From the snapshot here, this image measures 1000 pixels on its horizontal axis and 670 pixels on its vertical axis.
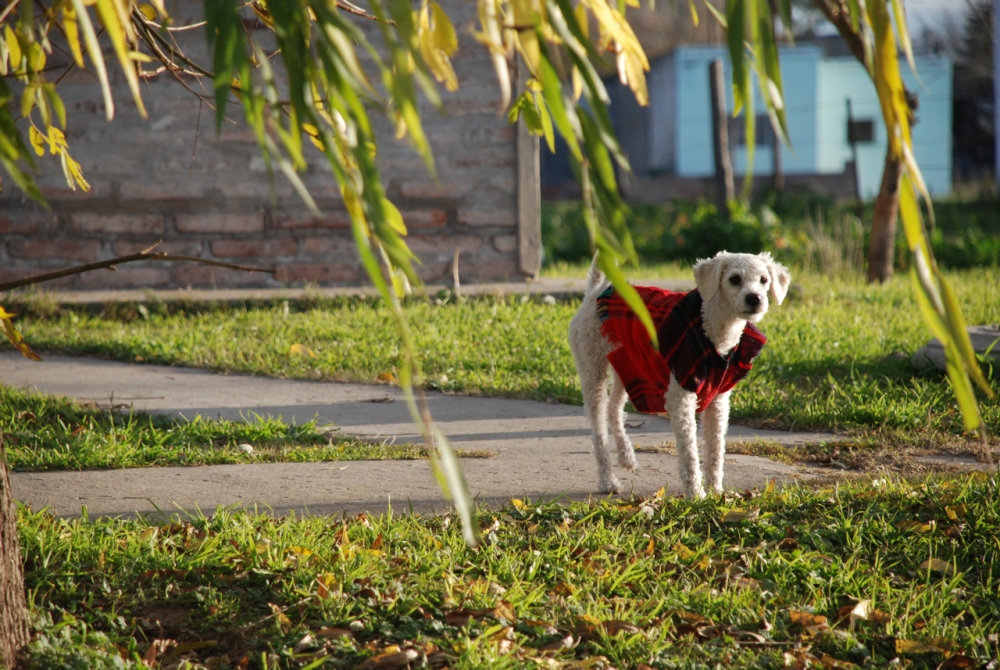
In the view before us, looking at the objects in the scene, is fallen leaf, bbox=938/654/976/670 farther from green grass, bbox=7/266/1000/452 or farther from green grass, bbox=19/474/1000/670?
green grass, bbox=7/266/1000/452

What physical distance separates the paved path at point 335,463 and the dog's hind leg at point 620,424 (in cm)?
8

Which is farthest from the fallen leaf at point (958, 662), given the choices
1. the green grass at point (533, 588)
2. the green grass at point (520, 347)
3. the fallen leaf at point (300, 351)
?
the fallen leaf at point (300, 351)

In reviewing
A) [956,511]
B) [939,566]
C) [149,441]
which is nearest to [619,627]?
[939,566]

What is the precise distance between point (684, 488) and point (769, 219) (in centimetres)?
845

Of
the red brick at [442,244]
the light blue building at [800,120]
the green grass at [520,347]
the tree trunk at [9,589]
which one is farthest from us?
the light blue building at [800,120]

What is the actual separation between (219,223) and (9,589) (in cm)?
612

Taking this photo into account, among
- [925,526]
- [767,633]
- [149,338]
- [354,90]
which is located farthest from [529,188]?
[354,90]

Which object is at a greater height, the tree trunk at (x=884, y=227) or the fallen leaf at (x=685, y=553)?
the tree trunk at (x=884, y=227)

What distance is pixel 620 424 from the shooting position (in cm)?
405

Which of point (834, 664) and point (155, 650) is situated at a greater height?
point (155, 650)

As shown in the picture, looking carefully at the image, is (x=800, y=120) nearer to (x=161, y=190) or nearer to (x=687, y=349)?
(x=161, y=190)

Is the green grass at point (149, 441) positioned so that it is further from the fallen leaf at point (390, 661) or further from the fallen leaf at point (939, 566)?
the fallen leaf at point (939, 566)

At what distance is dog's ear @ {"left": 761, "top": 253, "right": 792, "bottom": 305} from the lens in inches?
139

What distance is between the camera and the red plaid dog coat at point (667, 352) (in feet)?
11.3
